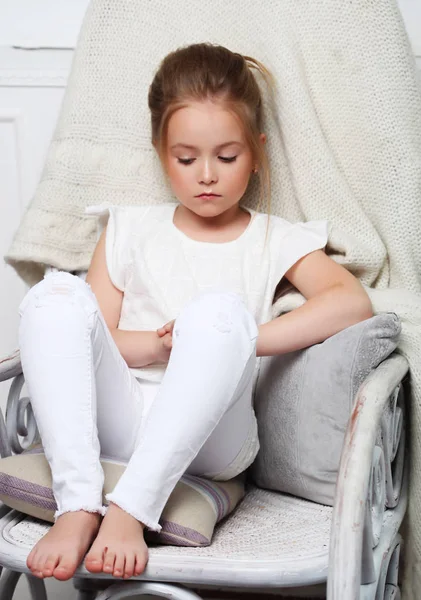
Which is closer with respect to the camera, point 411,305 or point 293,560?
point 293,560

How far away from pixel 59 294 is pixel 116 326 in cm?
31

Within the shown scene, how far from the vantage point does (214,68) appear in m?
1.16

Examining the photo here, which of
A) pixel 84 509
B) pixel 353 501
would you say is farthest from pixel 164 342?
pixel 353 501

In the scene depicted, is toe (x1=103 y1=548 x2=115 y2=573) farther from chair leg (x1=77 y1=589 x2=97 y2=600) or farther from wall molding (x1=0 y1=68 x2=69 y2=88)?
wall molding (x1=0 y1=68 x2=69 y2=88)

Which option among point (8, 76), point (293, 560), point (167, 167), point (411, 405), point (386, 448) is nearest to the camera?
point (293, 560)

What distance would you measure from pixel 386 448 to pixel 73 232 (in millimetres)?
616

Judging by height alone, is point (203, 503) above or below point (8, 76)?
below

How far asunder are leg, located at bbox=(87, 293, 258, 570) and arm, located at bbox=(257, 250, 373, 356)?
14 cm

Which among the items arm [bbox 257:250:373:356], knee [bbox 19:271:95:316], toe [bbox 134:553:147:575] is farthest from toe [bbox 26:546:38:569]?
arm [bbox 257:250:373:356]

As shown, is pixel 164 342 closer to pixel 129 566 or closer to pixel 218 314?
pixel 218 314

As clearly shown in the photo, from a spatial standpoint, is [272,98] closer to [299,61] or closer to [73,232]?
[299,61]

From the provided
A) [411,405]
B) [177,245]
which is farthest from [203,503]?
[177,245]

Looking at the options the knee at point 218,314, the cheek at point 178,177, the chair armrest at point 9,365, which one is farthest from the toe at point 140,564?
the cheek at point 178,177

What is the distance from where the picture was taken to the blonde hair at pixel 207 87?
1.15m
